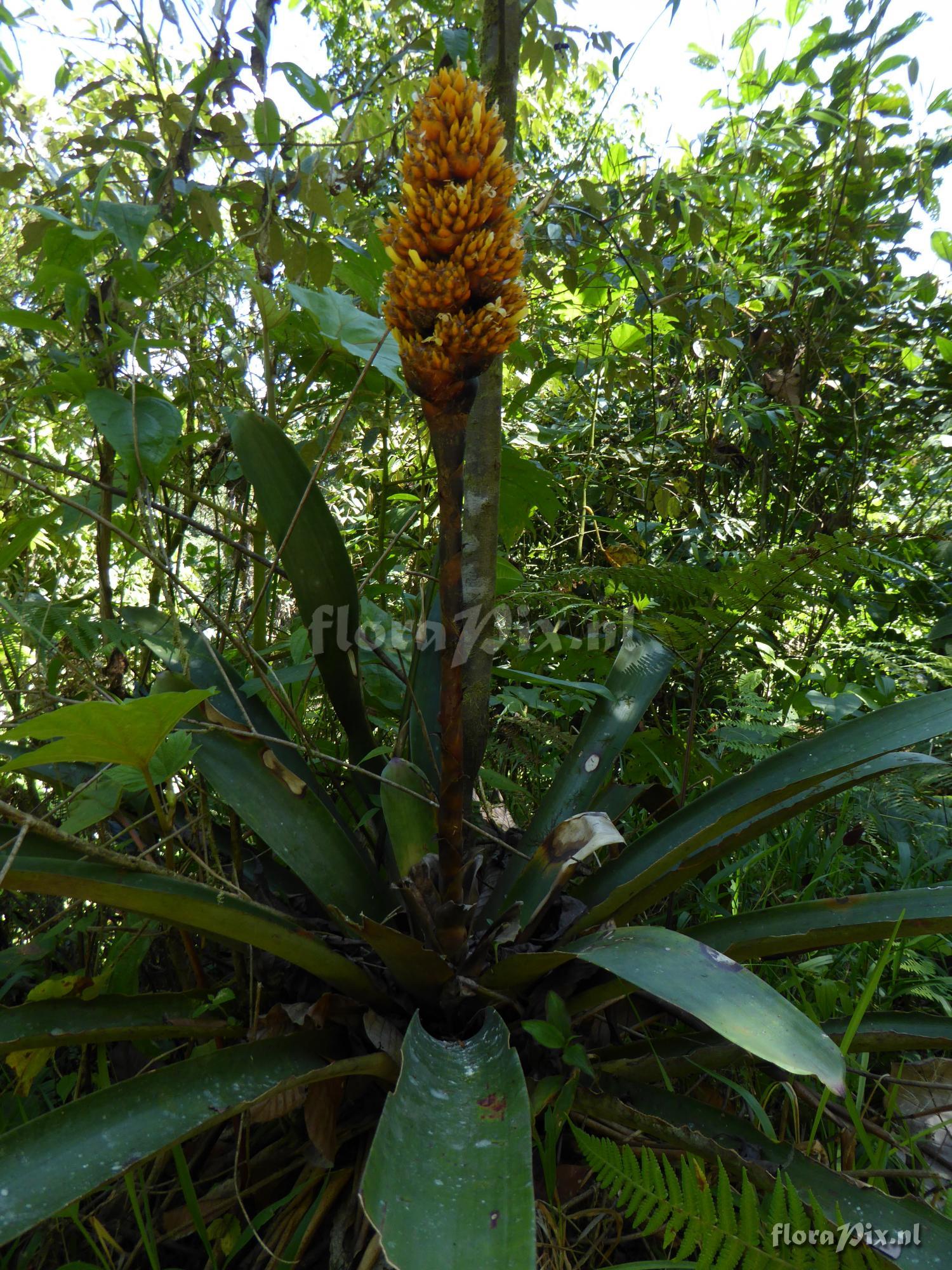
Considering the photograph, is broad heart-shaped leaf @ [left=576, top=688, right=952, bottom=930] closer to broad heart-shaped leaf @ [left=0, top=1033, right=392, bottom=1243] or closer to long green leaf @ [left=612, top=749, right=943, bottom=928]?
long green leaf @ [left=612, top=749, right=943, bottom=928]

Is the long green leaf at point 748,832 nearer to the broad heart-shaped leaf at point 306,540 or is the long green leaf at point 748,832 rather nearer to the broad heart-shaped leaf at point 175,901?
the broad heart-shaped leaf at point 175,901

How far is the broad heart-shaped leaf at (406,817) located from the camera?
1.21m

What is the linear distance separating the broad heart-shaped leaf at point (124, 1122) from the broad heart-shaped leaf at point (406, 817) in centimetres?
30

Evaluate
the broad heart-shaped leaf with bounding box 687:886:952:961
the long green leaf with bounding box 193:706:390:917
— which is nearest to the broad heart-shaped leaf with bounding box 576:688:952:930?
the broad heart-shaped leaf with bounding box 687:886:952:961

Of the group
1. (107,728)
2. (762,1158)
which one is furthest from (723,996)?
(107,728)

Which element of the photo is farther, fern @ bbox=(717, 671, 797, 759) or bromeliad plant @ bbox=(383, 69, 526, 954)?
fern @ bbox=(717, 671, 797, 759)

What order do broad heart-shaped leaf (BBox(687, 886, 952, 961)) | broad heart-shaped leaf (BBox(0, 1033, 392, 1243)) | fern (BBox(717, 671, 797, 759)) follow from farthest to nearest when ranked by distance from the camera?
fern (BBox(717, 671, 797, 759))
broad heart-shaped leaf (BBox(687, 886, 952, 961))
broad heart-shaped leaf (BBox(0, 1033, 392, 1243))

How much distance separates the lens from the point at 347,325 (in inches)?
49.5

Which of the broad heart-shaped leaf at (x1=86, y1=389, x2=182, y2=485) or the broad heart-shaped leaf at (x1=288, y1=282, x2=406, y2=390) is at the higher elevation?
the broad heart-shaped leaf at (x1=288, y1=282, x2=406, y2=390)

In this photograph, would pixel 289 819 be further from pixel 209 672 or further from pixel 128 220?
pixel 128 220

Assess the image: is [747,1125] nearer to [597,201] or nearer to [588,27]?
[597,201]

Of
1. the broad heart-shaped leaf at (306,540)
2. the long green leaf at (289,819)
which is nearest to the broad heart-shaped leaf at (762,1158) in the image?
the long green leaf at (289,819)

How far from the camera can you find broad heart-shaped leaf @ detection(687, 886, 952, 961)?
99cm

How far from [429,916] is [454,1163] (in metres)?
0.36
